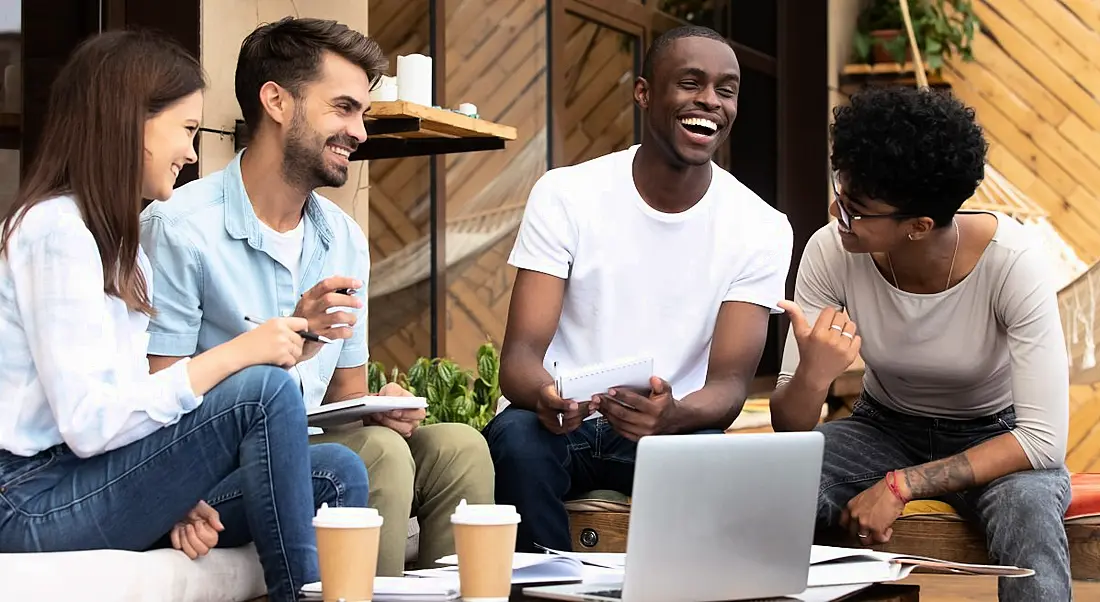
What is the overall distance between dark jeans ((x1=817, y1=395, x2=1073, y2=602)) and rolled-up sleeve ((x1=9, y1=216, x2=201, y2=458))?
3.70ft

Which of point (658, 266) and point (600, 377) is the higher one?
point (658, 266)

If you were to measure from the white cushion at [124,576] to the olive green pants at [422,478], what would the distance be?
26 cm

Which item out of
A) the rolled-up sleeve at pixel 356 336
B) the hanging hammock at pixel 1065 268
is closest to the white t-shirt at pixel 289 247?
the rolled-up sleeve at pixel 356 336

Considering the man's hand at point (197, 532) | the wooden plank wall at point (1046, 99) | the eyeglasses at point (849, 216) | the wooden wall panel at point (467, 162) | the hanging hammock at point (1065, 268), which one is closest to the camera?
the man's hand at point (197, 532)

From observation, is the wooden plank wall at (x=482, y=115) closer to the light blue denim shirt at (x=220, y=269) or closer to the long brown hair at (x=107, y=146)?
Result: the light blue denim shirt at (x=220, y=269)

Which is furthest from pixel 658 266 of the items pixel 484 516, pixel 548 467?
pixel 484 516

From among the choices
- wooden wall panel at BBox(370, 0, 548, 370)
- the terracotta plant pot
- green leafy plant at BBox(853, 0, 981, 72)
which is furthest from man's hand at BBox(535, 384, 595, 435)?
the terracotta plant pot

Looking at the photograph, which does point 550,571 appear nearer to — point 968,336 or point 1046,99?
point 968,336

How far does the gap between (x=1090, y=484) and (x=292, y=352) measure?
1.37 metres

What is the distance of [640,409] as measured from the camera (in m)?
2.12

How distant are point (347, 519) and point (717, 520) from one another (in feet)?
1.32

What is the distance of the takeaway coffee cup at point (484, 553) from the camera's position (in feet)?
4.36

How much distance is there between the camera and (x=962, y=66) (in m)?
5.84

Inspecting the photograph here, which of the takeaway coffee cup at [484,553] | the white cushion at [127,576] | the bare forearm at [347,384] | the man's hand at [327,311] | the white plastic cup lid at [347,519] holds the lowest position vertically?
the white cushion at [127,576]
